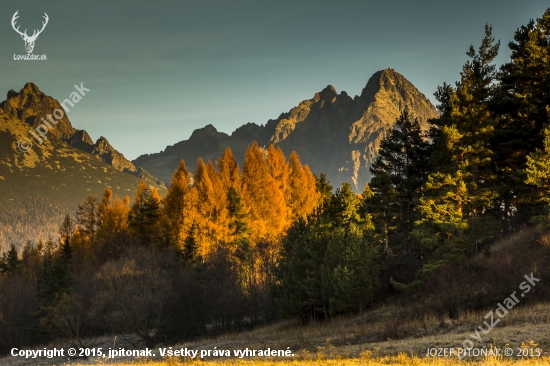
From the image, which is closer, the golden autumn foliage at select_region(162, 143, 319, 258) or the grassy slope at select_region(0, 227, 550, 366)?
the grassy slope at select_region(0, 227, 550, 366)

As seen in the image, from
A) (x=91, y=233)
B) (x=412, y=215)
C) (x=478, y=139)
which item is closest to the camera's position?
(x=478, y=139)

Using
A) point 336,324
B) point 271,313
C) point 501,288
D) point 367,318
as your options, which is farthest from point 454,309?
point 271,313

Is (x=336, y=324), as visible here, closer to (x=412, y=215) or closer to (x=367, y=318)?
(x=367, y=318)

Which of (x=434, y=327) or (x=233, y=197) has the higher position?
(x=233, y=197)

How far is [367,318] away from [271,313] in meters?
16.6

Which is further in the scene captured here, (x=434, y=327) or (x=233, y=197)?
(x=233, y=197)

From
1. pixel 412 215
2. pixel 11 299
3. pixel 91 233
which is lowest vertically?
pixel 11 299

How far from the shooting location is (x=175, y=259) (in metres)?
41.2

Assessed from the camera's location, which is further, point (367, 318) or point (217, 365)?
point (367, 318)

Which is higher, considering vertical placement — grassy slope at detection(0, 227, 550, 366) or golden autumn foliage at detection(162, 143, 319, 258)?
golden autumn foliage at detection(162, 143, 319, 258)

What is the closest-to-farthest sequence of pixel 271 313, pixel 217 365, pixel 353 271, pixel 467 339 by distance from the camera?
pixel 217 365 < pixel 467 339 < pixel 353 271 < pixel 271 313

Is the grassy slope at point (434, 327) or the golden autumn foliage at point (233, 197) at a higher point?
A: the golden autumn foliage at point (233, 197)

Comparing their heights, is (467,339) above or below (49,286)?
below

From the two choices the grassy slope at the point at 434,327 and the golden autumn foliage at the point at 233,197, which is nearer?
the grassy slope at the point at 434,327
